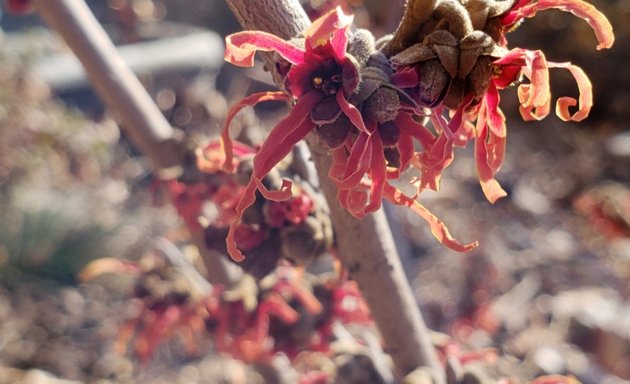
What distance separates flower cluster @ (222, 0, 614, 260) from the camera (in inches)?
24.7

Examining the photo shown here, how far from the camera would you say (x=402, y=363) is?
956mm

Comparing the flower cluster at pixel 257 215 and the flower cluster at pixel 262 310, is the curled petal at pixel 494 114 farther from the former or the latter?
the flower cluster at pixel 262 310

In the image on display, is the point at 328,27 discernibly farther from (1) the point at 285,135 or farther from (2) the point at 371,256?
(2) the point at 371,256

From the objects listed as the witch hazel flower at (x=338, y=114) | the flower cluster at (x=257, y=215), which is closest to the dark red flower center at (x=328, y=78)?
the witch hazel flower at (x=338, y=114)

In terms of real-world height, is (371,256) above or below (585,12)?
below

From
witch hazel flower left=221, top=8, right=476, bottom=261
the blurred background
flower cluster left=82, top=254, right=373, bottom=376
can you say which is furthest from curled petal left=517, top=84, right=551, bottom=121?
the blurred background

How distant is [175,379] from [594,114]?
4.47 meters

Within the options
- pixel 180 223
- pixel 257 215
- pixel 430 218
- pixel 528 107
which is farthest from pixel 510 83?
pixel 180 223

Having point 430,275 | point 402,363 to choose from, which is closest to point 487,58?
point 402,363

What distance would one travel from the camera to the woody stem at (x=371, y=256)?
704mm

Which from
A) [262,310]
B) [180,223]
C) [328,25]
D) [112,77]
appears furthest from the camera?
[180,223]

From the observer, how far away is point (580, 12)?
655 millimetres

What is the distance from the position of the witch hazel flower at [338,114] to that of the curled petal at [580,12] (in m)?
0.14

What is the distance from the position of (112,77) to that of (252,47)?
0.58 m
